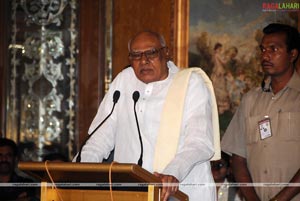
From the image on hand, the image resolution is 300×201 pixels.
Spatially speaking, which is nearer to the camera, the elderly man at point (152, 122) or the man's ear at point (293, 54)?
the elderly man at point (152, 122)

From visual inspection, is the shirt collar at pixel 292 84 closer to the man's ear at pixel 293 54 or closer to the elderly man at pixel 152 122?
the man's ear at pixel 293 54

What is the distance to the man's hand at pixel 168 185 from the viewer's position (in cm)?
331

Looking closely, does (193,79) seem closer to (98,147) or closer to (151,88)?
(151,88)

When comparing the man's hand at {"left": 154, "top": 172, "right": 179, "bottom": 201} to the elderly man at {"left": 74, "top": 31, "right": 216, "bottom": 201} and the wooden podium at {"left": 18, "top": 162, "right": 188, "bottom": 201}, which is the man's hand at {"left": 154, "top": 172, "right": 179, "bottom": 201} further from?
the elderly man at {"left": 74, "top": 31, "right": 216, "bottom": 201}

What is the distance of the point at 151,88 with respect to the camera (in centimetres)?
433

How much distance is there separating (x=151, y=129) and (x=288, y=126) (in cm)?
119

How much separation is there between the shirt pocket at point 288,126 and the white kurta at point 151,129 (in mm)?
944

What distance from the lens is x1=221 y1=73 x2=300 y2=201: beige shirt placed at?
196 inches

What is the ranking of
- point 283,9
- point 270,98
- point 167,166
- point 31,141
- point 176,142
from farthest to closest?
point 31,141, point 283,9, point 270,98, point 176,142, point 167,166

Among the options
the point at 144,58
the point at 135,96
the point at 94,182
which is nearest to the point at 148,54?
the point at 144,58

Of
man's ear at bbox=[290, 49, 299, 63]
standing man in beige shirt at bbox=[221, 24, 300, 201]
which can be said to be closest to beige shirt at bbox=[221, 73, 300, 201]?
standing man in beige shirt at bbox=[221, 24, 300, 201]

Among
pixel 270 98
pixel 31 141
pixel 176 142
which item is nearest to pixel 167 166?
pixel 176 142

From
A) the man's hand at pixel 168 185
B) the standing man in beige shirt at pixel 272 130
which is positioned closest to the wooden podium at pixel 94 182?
the man's hand at pixel 168 185

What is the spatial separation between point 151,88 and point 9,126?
10.2 ft
